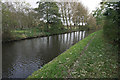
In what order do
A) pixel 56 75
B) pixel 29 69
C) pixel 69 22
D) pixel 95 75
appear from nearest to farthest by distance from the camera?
pixel 95 75 → pixel 56 75 → pixel 29 69 → pixel 69 22

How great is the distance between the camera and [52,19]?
80.0 ft

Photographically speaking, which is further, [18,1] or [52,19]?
[52,19]

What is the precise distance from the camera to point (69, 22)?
35.3m

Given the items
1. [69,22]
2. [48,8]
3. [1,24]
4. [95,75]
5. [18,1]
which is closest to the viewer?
[95,75]

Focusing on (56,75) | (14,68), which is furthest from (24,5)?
(56,75)

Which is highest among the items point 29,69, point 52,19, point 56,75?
point 52,19

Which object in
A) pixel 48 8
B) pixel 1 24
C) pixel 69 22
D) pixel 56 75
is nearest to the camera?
pixel 56 75

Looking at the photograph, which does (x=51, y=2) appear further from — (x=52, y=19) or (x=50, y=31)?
(x=50, y=31)

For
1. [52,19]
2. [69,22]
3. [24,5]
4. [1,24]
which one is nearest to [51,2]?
[52,19]

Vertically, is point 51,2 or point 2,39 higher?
point 51,2

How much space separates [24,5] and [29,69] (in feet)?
75.0

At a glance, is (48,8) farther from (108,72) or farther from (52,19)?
(108,72)

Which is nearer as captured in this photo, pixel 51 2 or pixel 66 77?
pixel 66 77

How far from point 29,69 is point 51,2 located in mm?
22698
